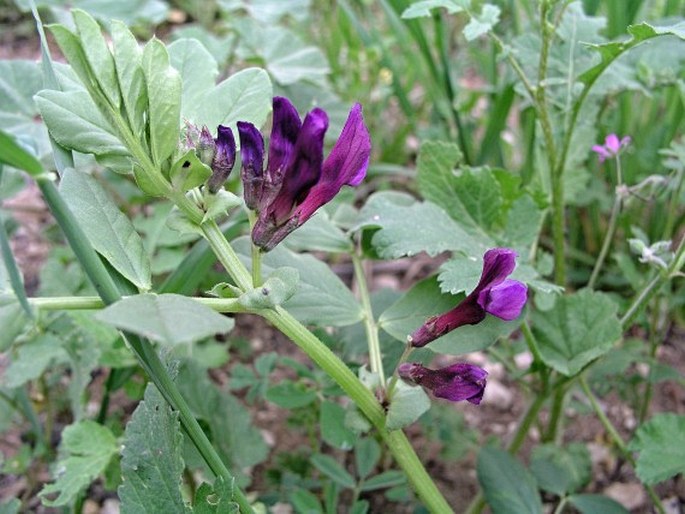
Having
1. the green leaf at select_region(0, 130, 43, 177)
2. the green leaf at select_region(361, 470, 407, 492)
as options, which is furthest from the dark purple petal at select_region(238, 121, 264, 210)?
the green leaf at select_region(361, 470, 407, 492)

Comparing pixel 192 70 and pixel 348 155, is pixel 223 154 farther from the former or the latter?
pixel 192 70

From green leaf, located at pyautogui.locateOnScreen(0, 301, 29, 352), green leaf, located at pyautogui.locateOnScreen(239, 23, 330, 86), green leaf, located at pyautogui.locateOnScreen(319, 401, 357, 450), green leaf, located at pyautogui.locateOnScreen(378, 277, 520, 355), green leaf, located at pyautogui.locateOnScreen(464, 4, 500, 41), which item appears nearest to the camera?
green leaf, located at pyautogui.locateOnScreen(0, 301, 29, 352)

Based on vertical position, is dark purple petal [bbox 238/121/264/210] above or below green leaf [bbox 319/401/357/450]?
above

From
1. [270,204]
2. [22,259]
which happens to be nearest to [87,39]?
[270,204]

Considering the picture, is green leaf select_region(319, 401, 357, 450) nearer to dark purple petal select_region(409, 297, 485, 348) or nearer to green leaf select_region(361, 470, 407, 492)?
green leaf select_region(361, 470, 407, 492)

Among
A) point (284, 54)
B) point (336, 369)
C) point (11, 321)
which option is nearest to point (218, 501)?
point (336, 369)

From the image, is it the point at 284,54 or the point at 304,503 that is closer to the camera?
the point at 304,503

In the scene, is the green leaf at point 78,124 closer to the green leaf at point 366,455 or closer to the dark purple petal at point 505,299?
the dark purple petal at point 505,299
